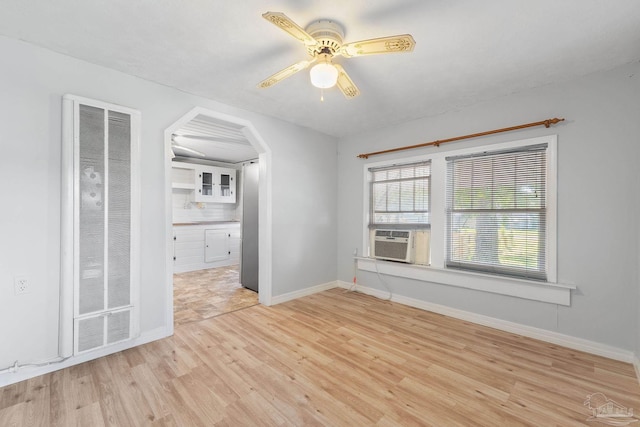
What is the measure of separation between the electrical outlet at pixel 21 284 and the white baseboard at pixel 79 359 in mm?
571

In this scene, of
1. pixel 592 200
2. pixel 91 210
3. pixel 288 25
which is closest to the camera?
pixel 288 25

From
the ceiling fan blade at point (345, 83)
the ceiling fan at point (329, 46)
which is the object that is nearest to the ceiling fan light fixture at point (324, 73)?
the ceiling fan at point (329, 46)

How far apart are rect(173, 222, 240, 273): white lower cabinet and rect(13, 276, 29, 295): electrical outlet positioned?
3.45 m

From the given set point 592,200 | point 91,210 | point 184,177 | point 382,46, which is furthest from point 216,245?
point 592,200

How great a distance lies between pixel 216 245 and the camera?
6035mm

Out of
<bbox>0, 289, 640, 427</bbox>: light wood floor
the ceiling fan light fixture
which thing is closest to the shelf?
<bbox>0, 289, 640, 427</bbox>: light wood floor

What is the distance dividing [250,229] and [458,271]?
3.02 metres

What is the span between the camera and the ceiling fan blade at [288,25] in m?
1.40

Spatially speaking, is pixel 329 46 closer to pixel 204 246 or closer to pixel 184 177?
pixel 204 246

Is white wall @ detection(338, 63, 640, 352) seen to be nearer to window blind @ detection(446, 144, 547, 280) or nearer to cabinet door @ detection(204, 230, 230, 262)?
window blind @ detection(446, 144, 547, 280)

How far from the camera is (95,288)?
2.24 m

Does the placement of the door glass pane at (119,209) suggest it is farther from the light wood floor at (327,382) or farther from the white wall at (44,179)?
the light wood floor at (327,382)

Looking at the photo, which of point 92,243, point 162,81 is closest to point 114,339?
point 92,243

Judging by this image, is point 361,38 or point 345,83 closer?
point 361,38
